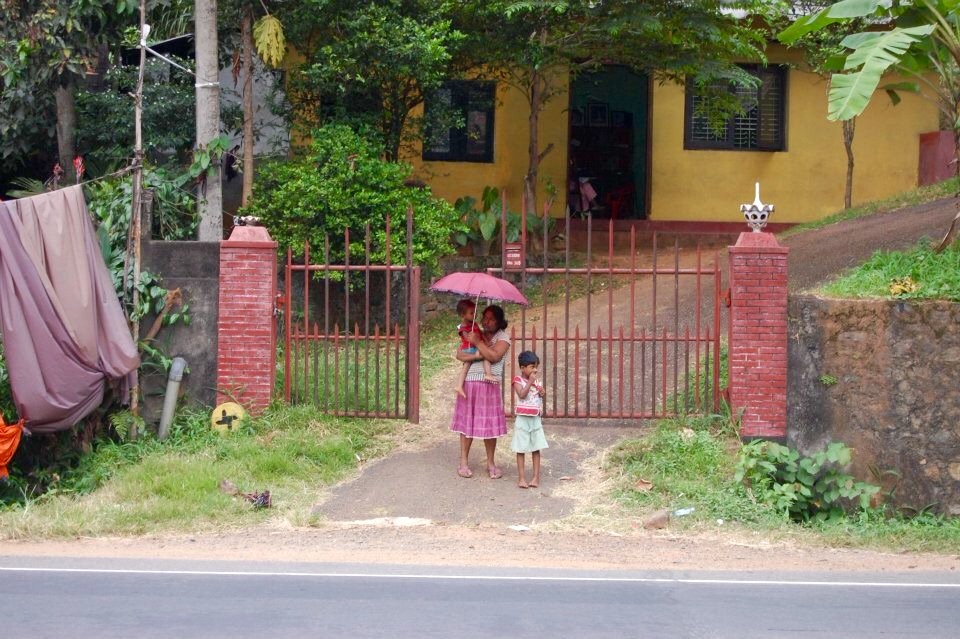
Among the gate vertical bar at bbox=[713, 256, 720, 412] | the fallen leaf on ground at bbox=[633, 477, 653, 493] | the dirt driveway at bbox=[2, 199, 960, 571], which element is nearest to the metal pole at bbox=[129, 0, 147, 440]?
the dirt driveway at bbox=[2, 199, 960, 571]

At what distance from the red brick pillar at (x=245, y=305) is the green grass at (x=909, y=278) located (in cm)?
557

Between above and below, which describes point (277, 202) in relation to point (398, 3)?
below

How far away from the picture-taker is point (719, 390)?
1082cm

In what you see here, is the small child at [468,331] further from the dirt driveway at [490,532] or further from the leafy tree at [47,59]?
the leafy tree at [47,59]

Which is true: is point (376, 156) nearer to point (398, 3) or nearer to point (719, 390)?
point (398, 3)

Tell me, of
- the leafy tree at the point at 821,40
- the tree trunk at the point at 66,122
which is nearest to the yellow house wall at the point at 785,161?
the leafy tree at the point at 821,40

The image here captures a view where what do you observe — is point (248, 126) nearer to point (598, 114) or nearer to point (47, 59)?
point (47, 59)

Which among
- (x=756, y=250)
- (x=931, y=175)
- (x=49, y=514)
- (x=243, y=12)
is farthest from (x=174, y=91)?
(x=931, y=175)

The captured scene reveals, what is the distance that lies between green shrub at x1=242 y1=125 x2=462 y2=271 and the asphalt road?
Answer: 7.09m

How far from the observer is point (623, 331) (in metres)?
12.6

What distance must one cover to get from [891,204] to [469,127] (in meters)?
7.61

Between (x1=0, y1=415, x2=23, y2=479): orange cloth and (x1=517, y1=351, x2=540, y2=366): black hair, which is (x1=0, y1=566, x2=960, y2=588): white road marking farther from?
(x1=517, y1=351, x2=540, y2=366): black hair

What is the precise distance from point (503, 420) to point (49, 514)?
410cm

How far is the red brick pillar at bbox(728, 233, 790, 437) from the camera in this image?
409 inches
